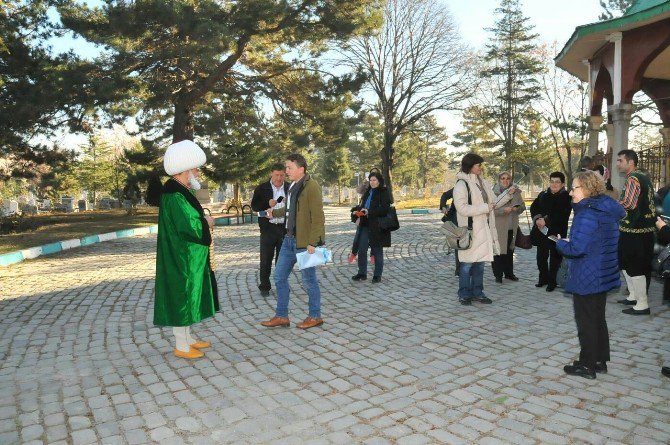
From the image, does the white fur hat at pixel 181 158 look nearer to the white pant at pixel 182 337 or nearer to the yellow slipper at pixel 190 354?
the white pant at pixel 182 337

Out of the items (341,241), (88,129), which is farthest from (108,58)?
(341,241)

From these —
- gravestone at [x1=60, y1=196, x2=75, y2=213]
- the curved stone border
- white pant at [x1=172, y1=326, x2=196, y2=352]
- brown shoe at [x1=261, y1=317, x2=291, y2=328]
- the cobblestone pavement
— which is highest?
gravestone at [x1=60, y1=196, x2=75, y2=213]

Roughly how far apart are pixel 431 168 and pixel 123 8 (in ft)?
176

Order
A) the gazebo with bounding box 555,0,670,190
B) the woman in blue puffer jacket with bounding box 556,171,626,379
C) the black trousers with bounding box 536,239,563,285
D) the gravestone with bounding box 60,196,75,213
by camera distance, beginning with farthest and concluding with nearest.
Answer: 1. the gravestone with bounding box 60,196,75,213
2. the gazebo with bounding box 555,0,670,190
3. the black trousers with bounding box 536,239,563,285
4. the woman in blue puffer jacket with bounding box 556,171,626,379

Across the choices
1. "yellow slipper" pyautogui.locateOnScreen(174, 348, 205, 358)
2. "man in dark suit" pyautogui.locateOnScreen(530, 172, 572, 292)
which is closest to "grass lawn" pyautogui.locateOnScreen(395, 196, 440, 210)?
"man in dark suit" pyautogui.locateOnScreen(530, 172, 572, 292)

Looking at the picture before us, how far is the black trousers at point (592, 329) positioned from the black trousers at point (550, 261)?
311cm

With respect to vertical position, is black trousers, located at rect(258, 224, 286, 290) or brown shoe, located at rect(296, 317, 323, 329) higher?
black trousers, located at rect(258, 224, 286, 290)

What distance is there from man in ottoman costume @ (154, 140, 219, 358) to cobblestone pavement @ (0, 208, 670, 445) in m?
0.49

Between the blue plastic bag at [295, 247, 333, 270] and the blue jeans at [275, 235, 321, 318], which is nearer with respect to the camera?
the blue plastic bag at [295, 247, 333, 270]

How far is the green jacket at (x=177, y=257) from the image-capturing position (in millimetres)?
4363

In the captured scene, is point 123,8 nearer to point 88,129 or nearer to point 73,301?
point 88,129

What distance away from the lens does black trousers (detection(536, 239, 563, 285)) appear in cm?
711

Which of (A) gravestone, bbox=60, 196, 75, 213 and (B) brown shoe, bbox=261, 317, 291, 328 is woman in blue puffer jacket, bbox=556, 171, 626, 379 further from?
(A) gravestone, bbox=60, 196, 75, 213

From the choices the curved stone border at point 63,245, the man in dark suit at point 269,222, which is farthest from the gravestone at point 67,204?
the man in dark suit at point 269,222
